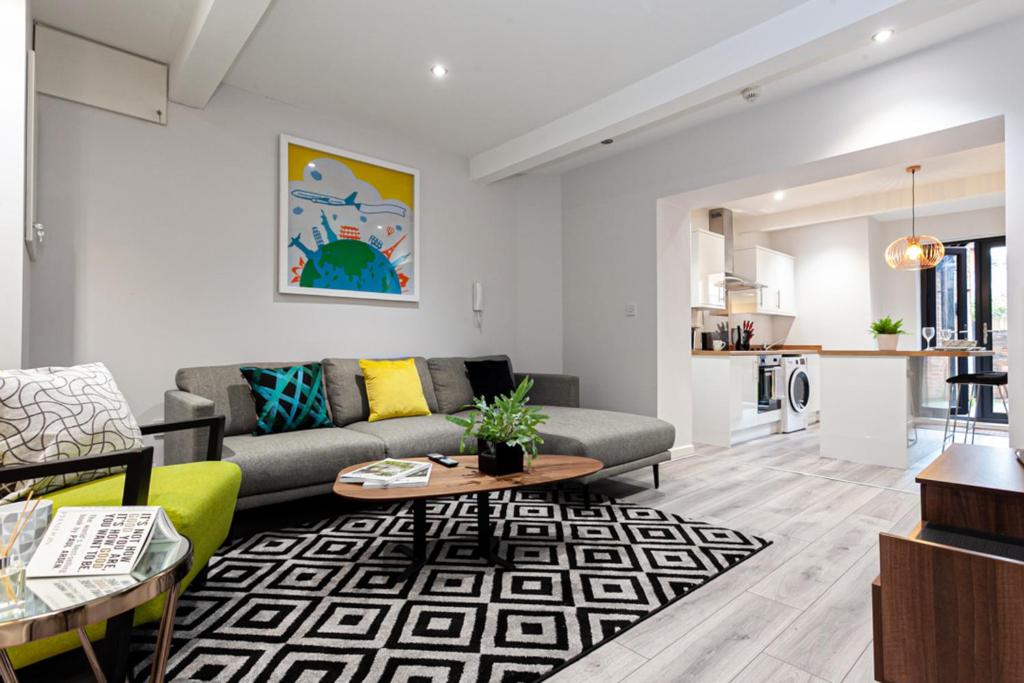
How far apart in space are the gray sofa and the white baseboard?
0.95 meters

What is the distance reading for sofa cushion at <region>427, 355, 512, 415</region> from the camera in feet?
12.9

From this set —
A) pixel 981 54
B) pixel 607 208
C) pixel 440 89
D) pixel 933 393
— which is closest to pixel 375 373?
pixel 440 89

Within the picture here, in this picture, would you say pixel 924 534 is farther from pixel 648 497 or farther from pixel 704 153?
pixel 704 153

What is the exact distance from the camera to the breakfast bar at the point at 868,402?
3891 mm

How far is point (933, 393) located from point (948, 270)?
139 centimetres

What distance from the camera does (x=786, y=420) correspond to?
5.49m

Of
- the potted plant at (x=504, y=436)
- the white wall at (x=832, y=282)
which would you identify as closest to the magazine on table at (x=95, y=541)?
the potted plant at (x=504, y=436)

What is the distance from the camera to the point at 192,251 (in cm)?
319

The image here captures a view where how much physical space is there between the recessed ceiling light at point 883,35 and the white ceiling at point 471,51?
1.34 ft

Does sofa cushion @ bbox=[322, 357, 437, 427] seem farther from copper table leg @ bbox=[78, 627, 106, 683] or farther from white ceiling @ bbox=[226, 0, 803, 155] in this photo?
copper table leg @ bbox=[78, 627, 106, 683]

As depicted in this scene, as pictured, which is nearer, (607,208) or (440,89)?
(440,89)

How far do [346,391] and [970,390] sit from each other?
573 centimetres

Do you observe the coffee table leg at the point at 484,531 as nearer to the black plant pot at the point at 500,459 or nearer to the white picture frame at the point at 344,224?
the black plant pot at the point at 500,459

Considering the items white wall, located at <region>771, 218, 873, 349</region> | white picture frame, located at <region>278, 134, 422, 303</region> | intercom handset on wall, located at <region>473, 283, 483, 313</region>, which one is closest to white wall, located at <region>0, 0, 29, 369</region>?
white picture frame, located at <region>278, 134, 422, 303</region>
